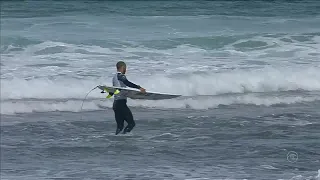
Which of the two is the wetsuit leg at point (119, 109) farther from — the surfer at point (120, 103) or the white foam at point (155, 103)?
the white foam at point (155, 103)

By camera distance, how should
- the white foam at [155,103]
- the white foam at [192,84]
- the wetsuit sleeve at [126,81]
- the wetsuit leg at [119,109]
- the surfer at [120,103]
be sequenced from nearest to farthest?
the wetsuit sleeve at [126,81], the surfer at [120,103], the wetsuit leg at [119,109], the white foam at [155,103], the white foam at [192,84]

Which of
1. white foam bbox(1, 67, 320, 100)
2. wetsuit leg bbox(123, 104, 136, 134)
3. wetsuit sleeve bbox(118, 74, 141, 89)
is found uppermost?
wetsuit sleeve bbox(118, 74, 141, 89)

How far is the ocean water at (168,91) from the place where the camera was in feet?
34.0

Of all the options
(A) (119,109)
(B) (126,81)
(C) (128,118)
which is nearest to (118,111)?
(A) (119,109)

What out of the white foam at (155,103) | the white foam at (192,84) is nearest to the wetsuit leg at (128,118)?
the white foam at (155,103)

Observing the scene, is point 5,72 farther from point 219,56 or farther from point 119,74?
point 119,74

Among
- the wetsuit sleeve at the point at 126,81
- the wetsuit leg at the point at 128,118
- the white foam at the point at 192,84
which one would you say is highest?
the wetsuit sleeve at the point at 126,81

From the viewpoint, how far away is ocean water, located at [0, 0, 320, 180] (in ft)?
34.0

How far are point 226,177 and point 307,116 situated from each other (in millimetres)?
4098

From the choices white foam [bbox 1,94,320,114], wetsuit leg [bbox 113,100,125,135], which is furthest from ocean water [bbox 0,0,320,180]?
wetsuit leg [bbox 113,100,125,135]

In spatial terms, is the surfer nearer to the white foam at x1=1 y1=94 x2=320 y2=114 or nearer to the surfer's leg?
the surfer's leg

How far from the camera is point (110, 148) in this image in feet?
36.8

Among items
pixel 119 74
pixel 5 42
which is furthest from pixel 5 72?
pixel 119 74

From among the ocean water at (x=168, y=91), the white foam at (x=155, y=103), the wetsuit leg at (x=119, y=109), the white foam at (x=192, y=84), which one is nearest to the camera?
the ocean water at (x=168, y=91)
